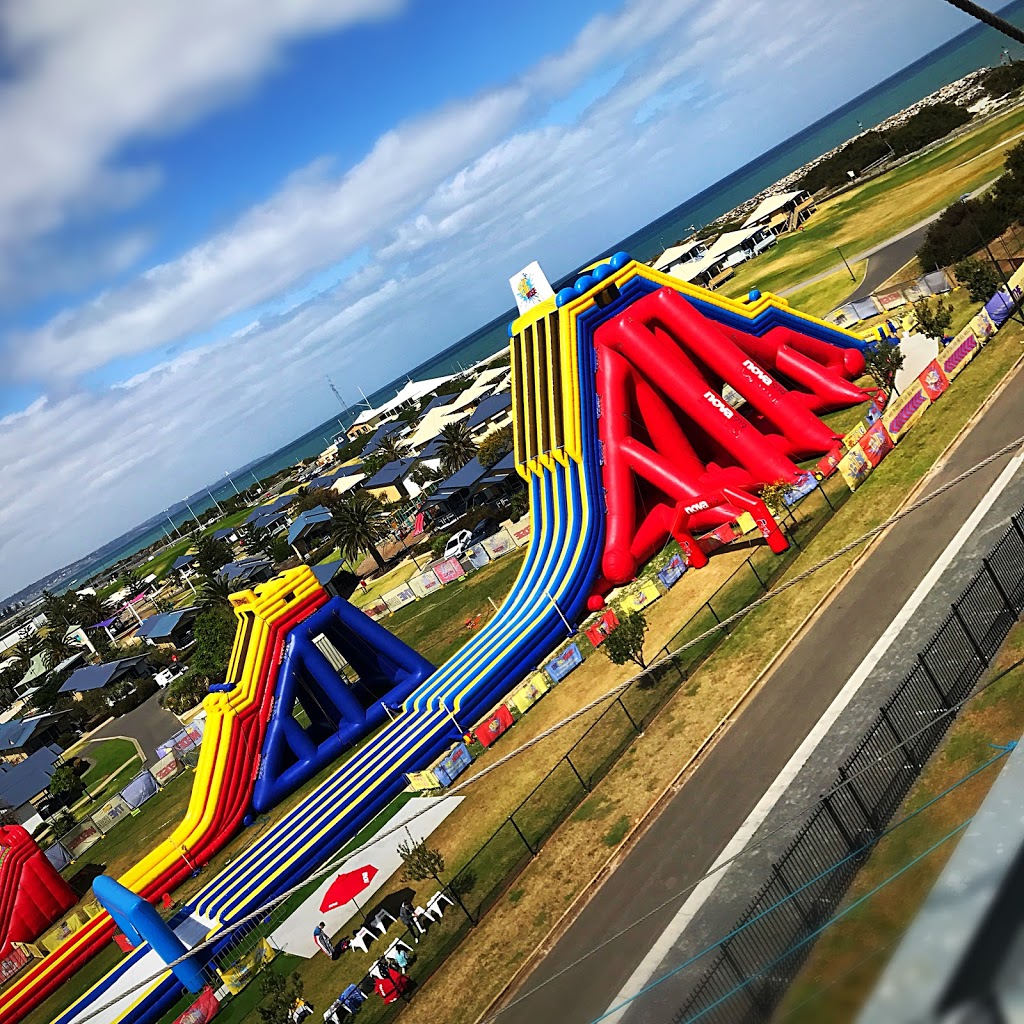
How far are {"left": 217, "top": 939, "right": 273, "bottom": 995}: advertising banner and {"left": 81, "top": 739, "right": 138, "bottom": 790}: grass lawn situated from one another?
3589 centimetres

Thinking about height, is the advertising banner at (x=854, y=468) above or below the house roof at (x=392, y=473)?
below

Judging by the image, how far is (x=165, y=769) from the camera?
4891 cm

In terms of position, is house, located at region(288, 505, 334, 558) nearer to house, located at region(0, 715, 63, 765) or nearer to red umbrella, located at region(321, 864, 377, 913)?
house, located at region(0, 715, 63, 765)

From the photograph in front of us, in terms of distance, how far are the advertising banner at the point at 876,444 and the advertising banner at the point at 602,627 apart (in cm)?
1100

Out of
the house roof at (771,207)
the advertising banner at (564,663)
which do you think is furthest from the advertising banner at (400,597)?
the house roof at (771,207)

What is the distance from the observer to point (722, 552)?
112 feet

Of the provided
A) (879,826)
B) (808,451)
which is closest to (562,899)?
(879,826)

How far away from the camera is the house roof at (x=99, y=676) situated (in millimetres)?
77812

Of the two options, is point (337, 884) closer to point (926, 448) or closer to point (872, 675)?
point (872, 675)

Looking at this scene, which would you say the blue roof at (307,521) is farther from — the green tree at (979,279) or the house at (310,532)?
the green tree at (979,279)

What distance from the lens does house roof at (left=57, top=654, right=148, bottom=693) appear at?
77.8 m

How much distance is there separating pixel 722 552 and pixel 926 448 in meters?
8.01

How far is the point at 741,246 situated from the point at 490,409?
1628 inches

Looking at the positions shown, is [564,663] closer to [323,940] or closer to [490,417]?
[323,940]
